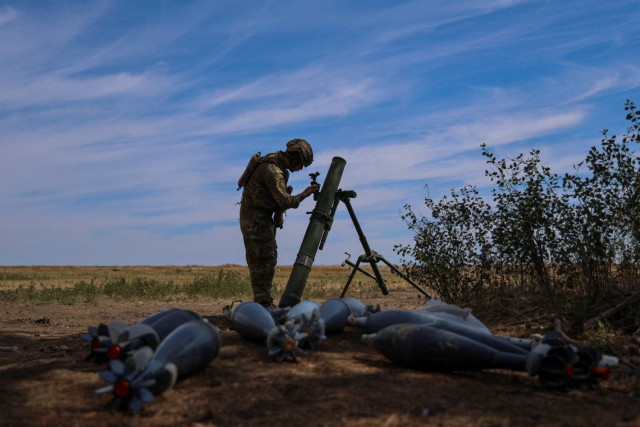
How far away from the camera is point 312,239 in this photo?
305 inches

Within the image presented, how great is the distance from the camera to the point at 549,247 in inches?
327

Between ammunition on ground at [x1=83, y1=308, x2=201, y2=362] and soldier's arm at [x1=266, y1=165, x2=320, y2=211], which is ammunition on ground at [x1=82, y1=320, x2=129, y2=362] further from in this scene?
soldier's arm at [x1=266, y1=165, x2=320, y2=211]

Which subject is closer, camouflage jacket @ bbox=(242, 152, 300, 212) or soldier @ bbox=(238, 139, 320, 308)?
camouflage jacket @ bbox=(242, 152, 300, 212)

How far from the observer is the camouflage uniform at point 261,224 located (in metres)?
8.02

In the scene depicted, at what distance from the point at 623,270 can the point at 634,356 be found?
2443 millimetres

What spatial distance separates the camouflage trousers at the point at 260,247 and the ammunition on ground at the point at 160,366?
346 centimetres

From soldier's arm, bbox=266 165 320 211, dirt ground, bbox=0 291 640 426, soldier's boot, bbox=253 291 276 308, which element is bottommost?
dirt ground, bbox=0 291 640 426

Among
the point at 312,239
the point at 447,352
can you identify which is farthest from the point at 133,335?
the point at 312,239

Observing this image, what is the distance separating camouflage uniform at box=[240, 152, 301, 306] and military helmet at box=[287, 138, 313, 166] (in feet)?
0.68

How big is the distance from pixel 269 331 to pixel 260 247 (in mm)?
3114

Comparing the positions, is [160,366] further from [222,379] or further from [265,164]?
[265,164]

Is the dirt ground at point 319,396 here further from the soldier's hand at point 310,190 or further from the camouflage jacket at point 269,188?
the soldier's hand at point 310,190

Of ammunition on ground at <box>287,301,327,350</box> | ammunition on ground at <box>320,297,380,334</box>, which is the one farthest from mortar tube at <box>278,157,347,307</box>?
ammunition on ground at <box>287,301,327,350</box>

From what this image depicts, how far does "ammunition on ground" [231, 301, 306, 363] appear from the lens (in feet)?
15.8
